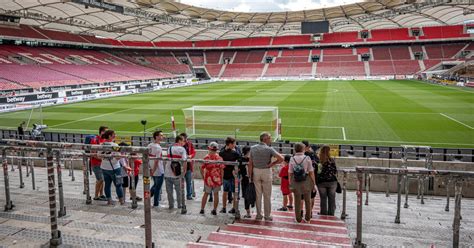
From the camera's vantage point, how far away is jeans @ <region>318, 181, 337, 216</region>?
6762mm

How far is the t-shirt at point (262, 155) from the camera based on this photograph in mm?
6176

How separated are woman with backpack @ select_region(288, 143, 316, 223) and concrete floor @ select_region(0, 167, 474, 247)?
917mm

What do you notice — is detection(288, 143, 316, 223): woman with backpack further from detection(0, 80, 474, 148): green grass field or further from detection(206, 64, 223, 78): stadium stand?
detection(206, 64, 223, 78): stadium stand

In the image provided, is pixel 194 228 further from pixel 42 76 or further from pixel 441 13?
pixel 441 13

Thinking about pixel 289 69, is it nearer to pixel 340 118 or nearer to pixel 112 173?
pixel 340 118

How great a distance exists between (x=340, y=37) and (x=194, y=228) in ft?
278

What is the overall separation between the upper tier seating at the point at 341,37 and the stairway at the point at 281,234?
82.1 m

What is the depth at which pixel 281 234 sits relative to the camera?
5.48m

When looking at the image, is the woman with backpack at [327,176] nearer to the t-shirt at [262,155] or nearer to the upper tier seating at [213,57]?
the t-shirt at [262,155]

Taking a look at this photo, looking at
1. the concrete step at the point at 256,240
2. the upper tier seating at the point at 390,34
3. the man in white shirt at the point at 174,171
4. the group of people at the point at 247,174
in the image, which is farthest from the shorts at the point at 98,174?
the upper tier seating at the point at 390,34

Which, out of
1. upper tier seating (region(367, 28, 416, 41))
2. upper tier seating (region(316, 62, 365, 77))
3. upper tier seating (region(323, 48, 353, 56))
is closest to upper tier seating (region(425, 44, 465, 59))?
upper tier seating (region(367, 28, 416, 41))

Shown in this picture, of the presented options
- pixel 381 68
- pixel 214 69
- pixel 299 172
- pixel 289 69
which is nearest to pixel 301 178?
pixel 299 172

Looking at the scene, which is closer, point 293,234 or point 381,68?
point 293,234

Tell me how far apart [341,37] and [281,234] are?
277 feet
